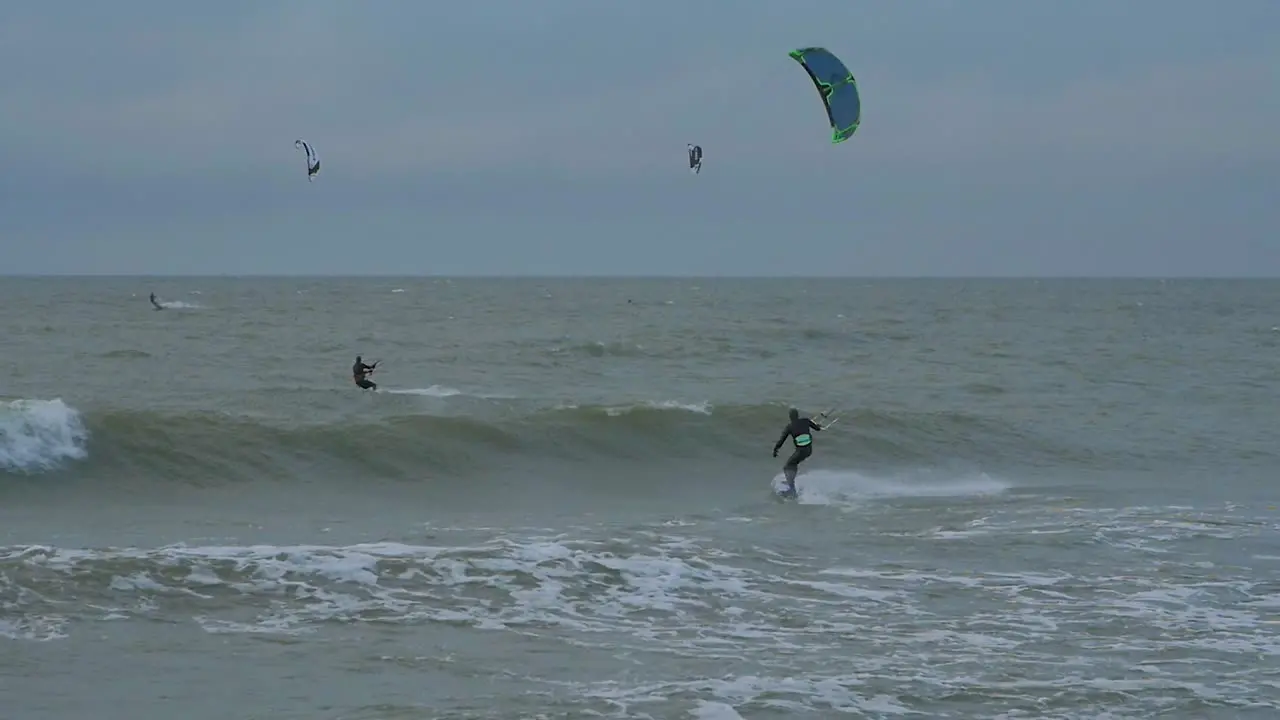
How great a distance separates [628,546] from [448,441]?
9084 mm

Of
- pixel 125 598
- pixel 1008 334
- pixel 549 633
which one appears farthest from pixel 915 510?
pixel 1008 334

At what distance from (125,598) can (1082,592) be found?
757cm

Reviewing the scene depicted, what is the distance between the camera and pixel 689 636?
1032 centimetres

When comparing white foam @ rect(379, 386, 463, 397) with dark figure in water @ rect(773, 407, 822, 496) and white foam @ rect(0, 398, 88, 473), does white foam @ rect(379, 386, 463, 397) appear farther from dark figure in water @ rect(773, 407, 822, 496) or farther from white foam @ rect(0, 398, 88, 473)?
dark figure in water @ rect(773, 407, 822, 496)

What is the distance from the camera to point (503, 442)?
885 inches

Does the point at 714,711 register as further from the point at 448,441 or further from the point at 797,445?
the point at 448,441

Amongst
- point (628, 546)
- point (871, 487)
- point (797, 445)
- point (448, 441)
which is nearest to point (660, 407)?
point (448, 441)

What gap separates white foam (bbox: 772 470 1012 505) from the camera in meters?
18.5

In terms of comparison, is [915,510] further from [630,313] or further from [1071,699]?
[630,313]

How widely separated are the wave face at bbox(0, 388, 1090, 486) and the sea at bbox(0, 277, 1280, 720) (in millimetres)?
74

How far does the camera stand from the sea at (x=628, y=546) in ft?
29.6

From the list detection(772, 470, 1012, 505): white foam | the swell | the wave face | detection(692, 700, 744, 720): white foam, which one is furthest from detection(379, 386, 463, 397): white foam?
detection(692, 700, 744, 720): white foam

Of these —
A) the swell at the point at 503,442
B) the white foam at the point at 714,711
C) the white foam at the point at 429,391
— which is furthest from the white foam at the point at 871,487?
the white foam at the point at 429,391

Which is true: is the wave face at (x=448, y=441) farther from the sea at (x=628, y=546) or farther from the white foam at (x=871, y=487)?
the white foam at (x=871, y=487)
